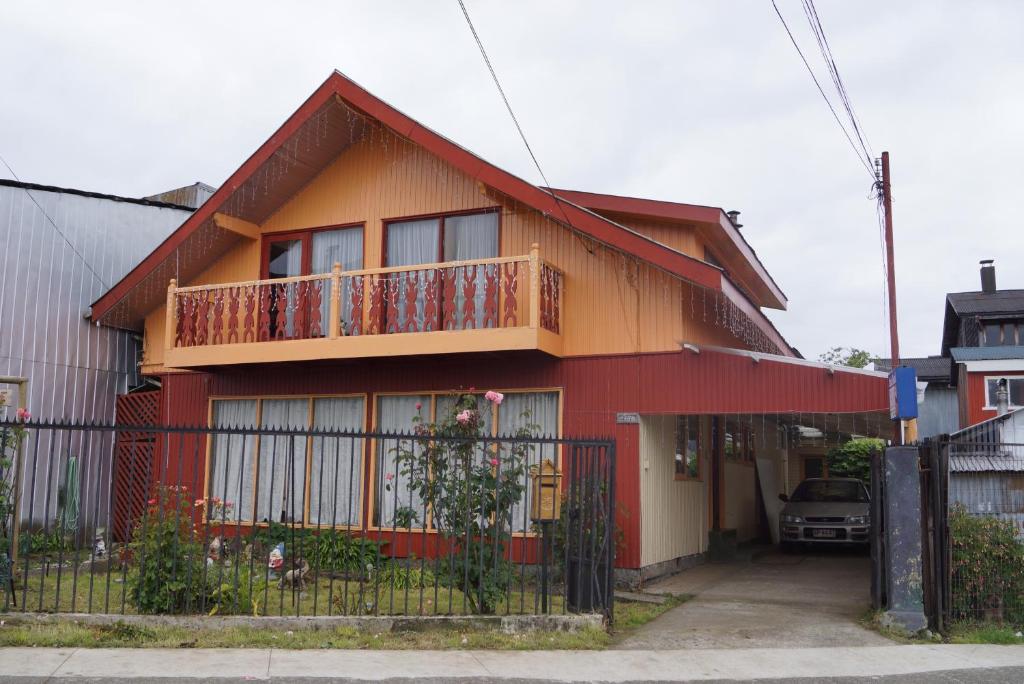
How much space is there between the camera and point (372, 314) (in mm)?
13883

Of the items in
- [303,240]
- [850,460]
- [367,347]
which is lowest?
[850,460]

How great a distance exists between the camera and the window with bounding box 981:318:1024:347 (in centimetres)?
3431

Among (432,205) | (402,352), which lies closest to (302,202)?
(432,205)

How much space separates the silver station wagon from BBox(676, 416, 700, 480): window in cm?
338

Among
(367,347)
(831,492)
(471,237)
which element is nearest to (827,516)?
(831,492)

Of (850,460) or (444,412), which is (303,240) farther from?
(850,460)

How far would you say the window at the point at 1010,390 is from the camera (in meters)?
29.0

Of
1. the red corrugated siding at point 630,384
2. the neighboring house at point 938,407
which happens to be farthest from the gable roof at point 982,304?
the red corrugated siding at point 630,384

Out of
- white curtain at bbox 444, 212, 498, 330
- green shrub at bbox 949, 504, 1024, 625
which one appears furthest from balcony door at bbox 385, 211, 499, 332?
green shrub at bbox 949, 504, 1024, 625

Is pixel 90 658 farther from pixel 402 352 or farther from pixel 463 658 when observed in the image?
pixel 402 352

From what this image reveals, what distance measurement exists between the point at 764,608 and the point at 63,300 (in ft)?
40.2

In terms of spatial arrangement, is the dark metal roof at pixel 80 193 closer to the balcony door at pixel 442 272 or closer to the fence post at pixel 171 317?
the fence post at pixel 171 317

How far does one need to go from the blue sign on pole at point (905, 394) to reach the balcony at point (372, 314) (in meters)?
4.36

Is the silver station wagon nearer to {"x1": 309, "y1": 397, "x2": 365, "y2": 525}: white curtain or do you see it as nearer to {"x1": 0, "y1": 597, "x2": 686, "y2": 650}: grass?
{"x1": 309, "y1": 397, "x2": 365, "y2": 525}: white curtain
